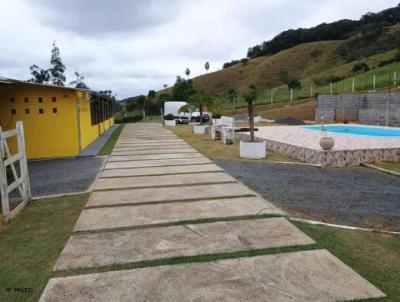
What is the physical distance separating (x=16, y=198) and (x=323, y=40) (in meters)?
82.3

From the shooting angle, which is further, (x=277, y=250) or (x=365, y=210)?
(x=365, y=210)

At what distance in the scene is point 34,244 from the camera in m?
3.90

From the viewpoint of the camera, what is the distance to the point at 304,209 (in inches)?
197

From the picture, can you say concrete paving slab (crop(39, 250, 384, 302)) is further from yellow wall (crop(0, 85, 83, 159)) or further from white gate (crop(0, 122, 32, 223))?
yellow wall (crop(0, 85, 83, 159))

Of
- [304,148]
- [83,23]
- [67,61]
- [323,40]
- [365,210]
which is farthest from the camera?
[323,40]

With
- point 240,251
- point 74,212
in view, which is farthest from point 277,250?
point 74,212

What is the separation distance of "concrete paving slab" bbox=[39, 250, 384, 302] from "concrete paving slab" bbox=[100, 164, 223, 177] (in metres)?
4.63

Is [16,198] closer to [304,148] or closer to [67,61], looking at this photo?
[304,148]

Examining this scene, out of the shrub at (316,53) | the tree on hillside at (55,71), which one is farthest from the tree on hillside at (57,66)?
the shrub at (316,53)

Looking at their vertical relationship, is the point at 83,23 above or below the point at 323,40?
below

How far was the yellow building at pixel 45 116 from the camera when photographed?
35.9ft

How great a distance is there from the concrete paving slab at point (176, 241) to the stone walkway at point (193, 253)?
0.4 inches

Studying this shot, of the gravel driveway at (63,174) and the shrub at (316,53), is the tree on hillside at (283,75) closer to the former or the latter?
the shrub at (316,53)

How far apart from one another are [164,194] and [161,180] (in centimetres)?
114
